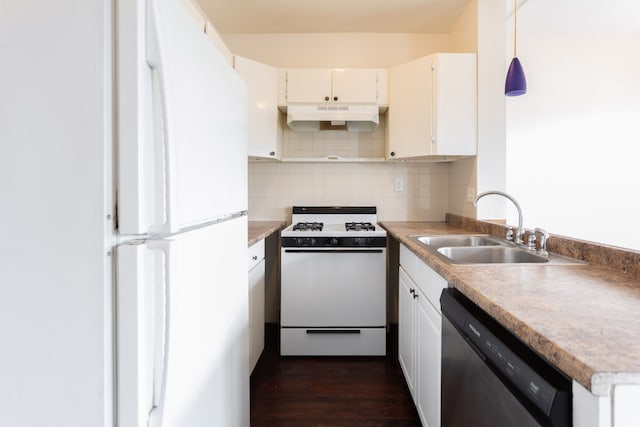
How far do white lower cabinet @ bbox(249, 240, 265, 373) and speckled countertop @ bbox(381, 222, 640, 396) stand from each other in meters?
1.11

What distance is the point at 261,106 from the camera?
7.77 feet

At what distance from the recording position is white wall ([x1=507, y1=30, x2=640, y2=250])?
270cm

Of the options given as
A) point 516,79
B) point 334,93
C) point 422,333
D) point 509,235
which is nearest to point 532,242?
point 509,235

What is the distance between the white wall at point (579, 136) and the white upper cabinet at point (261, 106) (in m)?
2.04

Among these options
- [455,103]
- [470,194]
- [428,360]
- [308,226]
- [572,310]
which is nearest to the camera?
[572,310]

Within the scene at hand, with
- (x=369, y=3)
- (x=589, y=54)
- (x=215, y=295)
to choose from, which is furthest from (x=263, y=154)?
(x=589, y=54)

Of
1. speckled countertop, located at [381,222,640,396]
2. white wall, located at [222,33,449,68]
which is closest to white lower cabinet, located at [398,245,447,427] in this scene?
speckled countertop, located at [381,222,640,396]

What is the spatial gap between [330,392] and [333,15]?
2.63 meters

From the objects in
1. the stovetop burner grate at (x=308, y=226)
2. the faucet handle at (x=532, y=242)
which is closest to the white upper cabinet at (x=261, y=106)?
the stovetop burner grate at (x=308, y=226)

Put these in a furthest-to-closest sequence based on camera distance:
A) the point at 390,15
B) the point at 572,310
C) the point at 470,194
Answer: the point at 390,15 → the point at 470,194 → the point at 572,310

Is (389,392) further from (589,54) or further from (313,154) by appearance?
(589,54)

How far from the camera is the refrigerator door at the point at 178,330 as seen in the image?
64 centimetres

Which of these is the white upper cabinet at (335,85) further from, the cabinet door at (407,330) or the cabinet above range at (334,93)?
the cabinet door at (407,330)
